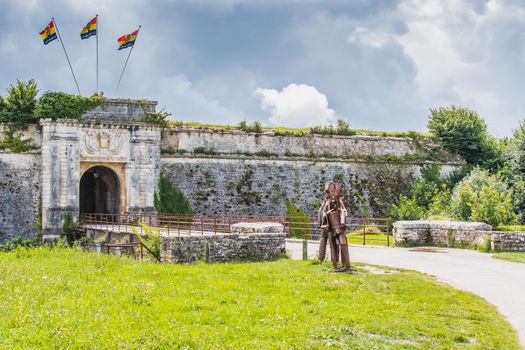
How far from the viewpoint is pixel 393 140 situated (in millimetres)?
34062

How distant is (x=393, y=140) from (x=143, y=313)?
88.0 ft

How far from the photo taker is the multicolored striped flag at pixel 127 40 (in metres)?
28.7

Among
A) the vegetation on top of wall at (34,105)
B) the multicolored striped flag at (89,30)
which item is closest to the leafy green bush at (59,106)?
the vegetation on top of wall at (34,105)

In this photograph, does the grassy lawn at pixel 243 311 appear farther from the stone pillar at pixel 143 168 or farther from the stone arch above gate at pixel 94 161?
the stone pillar at pixel 143 168

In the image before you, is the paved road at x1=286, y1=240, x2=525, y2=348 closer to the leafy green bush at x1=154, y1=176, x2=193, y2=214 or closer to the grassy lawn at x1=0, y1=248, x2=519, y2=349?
the grassy lawn at x1=0, y1=248, x2=519, y2=349

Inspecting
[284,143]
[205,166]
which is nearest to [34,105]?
[205,166]

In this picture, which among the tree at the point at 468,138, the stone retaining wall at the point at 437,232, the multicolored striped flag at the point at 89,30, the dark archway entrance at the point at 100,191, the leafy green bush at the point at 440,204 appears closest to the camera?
the stone retaining wall at the point at 437,232

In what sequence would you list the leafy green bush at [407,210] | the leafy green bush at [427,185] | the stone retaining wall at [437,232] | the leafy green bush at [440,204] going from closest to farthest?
1. the stone retaining wall at [437,232]
2. the leafy green bush at [440,204]
3. the leafy green bush at [407,210]
4. the leafy green bush at [427,185]

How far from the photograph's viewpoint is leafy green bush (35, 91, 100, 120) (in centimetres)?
2631

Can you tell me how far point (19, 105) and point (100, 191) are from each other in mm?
6138

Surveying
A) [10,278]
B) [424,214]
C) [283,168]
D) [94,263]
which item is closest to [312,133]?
[283,168]

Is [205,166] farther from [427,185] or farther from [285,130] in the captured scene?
[427,185]

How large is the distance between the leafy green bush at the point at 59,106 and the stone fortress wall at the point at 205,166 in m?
0.40

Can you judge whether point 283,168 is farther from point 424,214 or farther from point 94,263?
point 94,263
